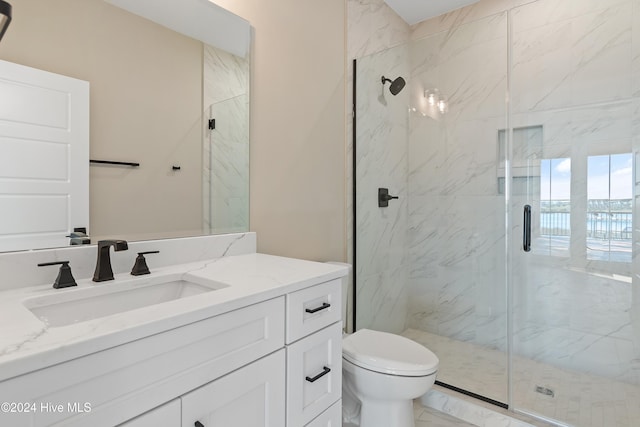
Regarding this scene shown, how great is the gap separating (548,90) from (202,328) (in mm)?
2413

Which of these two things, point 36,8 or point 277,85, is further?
point 277,85

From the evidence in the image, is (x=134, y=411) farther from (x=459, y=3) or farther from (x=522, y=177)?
(x=459, y=3)

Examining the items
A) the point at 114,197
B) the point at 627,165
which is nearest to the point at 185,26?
the point at 114,197

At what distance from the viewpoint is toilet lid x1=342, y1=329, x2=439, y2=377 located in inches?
55.1

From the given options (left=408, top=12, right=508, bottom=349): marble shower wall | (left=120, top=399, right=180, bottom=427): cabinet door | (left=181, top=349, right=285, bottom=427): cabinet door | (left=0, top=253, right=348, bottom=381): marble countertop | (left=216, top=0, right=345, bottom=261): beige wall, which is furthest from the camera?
(left=408, top=12, right=508, bottom=349): marble shower wall

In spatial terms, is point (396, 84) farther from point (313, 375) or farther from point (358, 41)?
point (313, 375)

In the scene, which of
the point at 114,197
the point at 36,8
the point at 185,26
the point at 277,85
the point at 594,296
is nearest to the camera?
the point at 36,8

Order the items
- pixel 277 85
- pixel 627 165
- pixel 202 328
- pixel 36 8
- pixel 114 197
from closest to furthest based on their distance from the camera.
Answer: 1. pixel 202 328
2. pixel 36 8
3. pixel 114 197
4. pixel 277 85
5. pixel 627 165

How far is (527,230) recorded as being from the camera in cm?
218

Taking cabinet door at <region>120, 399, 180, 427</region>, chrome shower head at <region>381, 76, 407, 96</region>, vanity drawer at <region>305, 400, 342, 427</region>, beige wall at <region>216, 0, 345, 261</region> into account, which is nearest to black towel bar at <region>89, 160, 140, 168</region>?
beige wall at <region>216, 0, 345, 261</region>

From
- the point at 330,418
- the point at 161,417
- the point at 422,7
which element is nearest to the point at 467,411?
the point at 330,418

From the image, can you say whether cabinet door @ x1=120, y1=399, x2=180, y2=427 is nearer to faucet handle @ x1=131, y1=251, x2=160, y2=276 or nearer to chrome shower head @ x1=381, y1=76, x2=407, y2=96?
faucet handle @ x1=131, y1=251, x2=160, y2=276

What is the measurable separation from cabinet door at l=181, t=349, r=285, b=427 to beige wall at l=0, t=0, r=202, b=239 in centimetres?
65

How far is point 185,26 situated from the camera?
1339 millimetres
